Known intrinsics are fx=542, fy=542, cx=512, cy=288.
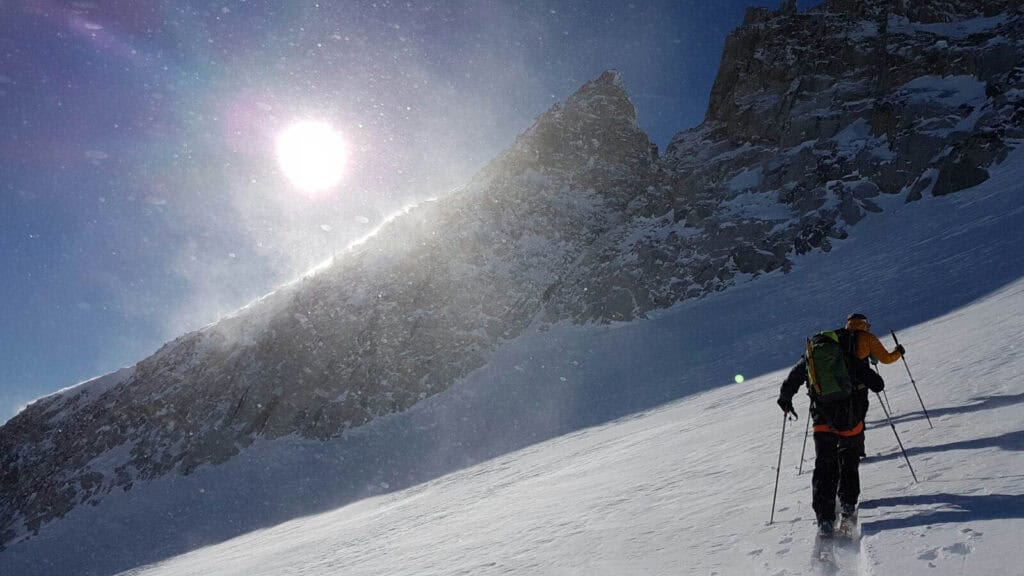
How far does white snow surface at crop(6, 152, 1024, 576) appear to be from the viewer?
484 cm

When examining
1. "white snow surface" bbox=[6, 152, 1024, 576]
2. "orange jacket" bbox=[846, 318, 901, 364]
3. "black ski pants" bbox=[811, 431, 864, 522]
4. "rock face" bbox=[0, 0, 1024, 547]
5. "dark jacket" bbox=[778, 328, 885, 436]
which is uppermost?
"rock face" bbox=[0, 0, 1024, 547]

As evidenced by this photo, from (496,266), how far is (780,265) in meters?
25.4

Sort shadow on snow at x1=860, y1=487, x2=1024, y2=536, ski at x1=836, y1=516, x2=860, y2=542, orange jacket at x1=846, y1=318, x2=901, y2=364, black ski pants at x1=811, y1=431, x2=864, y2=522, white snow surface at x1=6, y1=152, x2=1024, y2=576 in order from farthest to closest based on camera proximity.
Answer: orange jacket at x1=846, y1=318, x2=901, y2=364 → white snow surface at x1=6, y1=152, x2=1024, y2=576 → black ski pants at x1=811, y1=431, x2=864, y2=522 → ski at x1=836, y1=516, x2=860, y2=542 → shadow on snow at x1=860, y1=487, x2=1024, y2=536

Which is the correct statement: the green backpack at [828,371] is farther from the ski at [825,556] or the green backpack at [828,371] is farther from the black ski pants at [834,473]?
the ski at [825,556]

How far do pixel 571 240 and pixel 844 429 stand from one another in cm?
5244

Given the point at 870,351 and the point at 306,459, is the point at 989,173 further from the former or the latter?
the point at 306,459

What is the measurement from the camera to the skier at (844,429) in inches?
184

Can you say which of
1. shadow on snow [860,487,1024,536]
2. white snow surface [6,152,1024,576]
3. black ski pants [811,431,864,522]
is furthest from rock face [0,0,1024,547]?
shadow on snow [860,487,1024,536]

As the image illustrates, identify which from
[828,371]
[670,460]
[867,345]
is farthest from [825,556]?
[670,460]

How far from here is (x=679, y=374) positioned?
30344 millimetres

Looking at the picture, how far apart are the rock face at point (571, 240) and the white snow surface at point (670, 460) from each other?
293 cm

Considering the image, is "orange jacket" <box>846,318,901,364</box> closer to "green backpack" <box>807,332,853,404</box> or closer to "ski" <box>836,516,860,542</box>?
A: "green backpack" <box>807,332,853,404</box>

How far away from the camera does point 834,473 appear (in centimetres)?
480

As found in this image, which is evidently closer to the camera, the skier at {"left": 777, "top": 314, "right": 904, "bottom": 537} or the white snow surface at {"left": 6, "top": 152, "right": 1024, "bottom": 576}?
the skier at {"left": 777, "top": 314, "right": 904, "bottom": 537}
